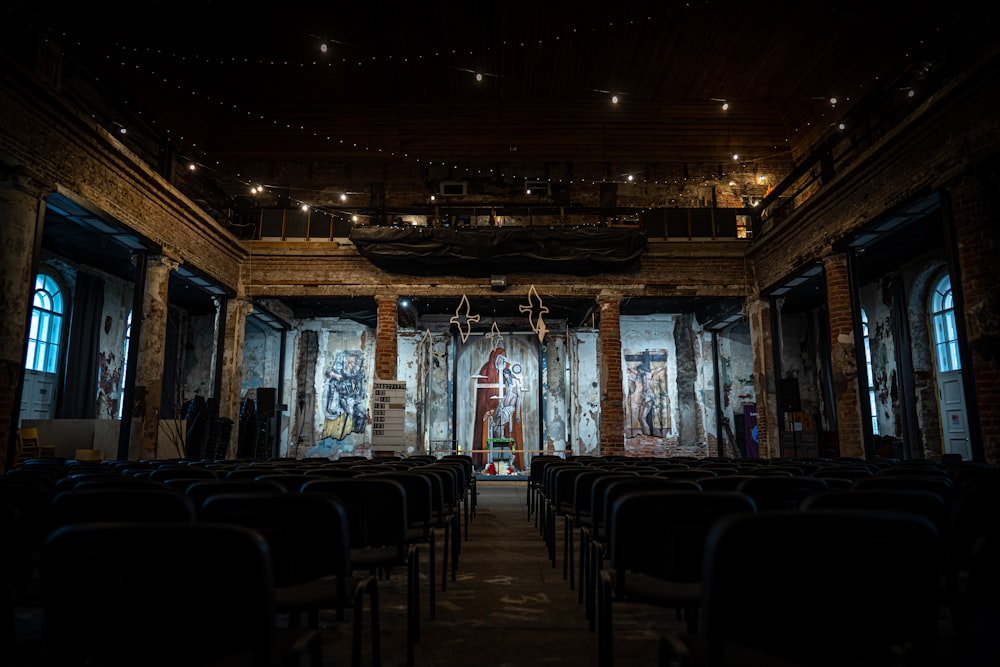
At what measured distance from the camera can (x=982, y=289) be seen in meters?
7.29

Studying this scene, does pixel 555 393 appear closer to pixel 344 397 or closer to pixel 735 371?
pixel 735 371

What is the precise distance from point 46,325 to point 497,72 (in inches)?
473

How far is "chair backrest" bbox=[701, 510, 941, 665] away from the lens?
4.74 feet

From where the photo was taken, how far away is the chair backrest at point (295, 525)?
2268 millimetres

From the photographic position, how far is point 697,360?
18219mm

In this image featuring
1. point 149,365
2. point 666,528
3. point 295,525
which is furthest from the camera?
point 149,365

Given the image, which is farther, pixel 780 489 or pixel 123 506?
pixel 780 489

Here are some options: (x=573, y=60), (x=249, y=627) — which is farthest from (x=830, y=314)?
(x=249, y=627)

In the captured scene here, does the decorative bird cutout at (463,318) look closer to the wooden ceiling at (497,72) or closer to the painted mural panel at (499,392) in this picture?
the painted mural panel at (499,392)

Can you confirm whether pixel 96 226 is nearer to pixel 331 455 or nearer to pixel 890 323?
pixel 331 455

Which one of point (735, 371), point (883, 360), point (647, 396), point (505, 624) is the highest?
point (735, 371)

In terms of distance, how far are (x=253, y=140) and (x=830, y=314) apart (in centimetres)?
1529

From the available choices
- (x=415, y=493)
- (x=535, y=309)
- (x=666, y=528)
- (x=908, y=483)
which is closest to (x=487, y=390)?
(x=535, y=309)

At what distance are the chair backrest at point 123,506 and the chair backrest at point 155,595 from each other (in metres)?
0.76
